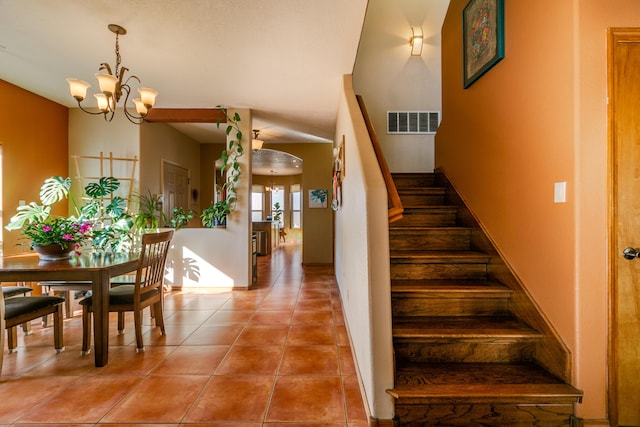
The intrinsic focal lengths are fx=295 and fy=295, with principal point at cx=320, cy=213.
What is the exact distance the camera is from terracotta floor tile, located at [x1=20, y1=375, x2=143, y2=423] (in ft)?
5.48

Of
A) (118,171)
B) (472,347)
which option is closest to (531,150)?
(472,347)

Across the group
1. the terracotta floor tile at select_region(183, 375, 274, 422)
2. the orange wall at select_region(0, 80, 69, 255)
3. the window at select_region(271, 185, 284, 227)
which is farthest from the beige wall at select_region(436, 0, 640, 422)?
the window at select_region(271, 185, 284, 227)

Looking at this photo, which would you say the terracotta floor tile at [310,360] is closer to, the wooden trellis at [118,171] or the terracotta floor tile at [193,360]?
the terracotta floor tile at [193,360]

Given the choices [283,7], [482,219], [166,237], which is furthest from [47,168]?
[482,219]

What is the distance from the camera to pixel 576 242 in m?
1.57

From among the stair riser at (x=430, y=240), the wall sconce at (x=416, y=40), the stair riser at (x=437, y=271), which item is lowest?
the stair riser at (x=437, y=271)

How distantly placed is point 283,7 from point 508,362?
2.84 metres

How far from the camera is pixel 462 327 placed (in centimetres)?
191

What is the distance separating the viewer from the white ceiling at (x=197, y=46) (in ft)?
7.16

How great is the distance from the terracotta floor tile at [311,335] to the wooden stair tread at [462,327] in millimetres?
845

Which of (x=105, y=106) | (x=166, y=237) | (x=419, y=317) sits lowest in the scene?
(x=419, y=317)

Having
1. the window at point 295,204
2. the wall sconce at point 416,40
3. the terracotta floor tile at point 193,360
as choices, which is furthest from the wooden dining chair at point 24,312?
the window at point 295,204

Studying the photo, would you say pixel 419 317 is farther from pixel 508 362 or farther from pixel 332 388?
pixel 332 388

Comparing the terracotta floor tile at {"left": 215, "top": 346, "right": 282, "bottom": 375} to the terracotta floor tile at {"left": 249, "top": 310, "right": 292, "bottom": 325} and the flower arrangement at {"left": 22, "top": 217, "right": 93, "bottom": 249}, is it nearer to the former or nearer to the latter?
the terracotta floor tile at {"left": 249, "top": 310, "right": 292, "bottom": 325}
